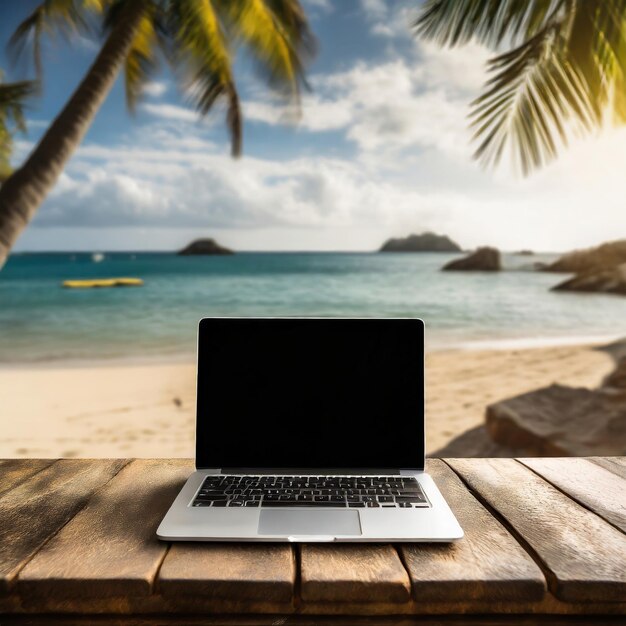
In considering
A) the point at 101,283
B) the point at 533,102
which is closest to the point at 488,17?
the point at 533,102

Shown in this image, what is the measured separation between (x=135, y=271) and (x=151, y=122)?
5.14 metres

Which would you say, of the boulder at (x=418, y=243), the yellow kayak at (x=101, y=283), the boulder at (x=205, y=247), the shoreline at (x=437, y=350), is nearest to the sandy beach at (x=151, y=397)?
the shoreline at (x=437, y=350)

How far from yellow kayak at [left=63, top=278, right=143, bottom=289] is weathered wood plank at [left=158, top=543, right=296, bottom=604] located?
48.0ft

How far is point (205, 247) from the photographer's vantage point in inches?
742

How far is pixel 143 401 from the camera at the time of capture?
19.8ft

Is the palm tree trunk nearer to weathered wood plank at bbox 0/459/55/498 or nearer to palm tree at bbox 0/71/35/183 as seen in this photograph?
palm tree at bbox 0/71/35/183

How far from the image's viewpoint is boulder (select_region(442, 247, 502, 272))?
50.2ft

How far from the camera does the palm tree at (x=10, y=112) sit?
3.42 meters

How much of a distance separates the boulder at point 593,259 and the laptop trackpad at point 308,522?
1277 cm

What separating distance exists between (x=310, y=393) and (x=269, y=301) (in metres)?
12.9

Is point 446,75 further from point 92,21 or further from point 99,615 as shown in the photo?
point 99,615

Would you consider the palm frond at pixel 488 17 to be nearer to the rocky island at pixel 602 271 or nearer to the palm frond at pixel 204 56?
the palm frond at pixel 204 56

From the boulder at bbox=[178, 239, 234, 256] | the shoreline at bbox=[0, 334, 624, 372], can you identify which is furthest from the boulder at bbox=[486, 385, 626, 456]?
the boulder at bbox=[178, 239, 234, 256]

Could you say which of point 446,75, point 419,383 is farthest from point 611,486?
point 446,75
